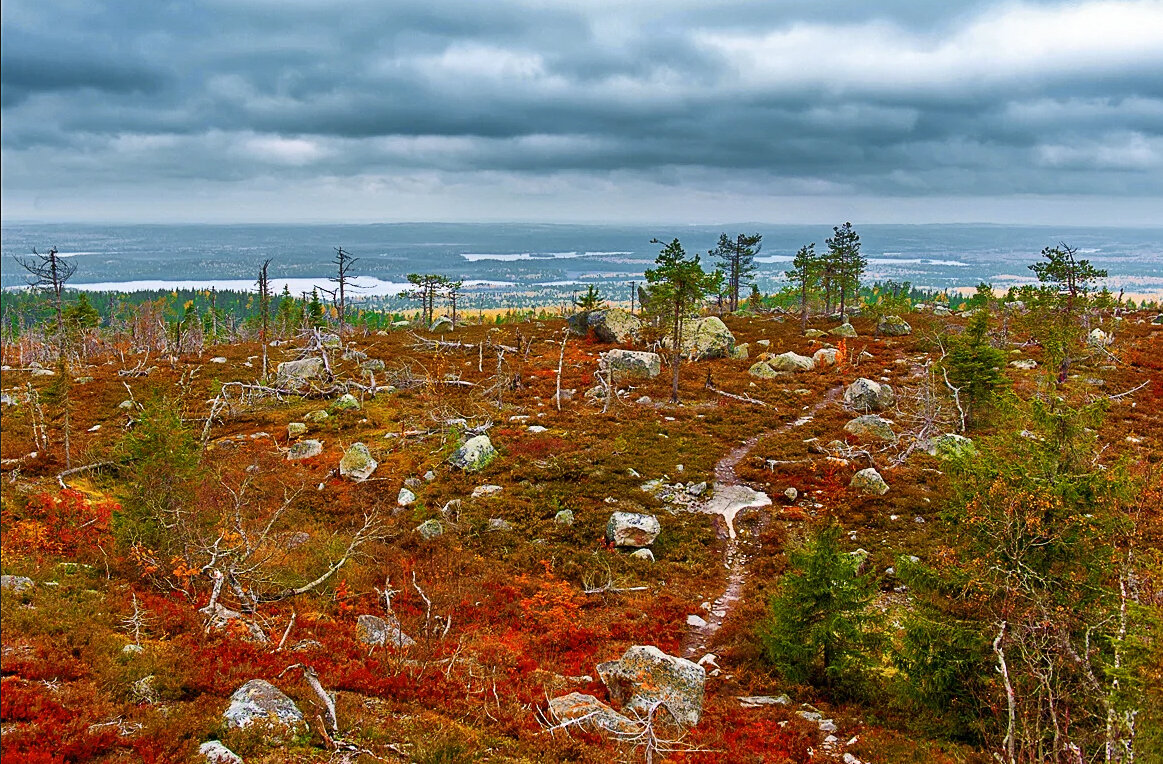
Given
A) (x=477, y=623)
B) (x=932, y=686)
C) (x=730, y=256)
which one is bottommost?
(x=477, y=623)

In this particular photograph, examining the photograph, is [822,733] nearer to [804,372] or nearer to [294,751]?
[294,751]

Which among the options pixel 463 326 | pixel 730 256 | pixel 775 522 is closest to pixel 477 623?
pixel 775 522

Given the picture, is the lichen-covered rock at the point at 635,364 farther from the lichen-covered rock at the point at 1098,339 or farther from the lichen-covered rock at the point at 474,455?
the lichen-covered rock at the point at 1098,339

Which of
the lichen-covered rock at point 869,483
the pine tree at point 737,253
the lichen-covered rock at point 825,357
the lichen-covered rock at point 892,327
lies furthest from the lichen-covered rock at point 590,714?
the pine tree at point 737,253

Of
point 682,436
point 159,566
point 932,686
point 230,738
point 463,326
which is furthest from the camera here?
point 463,326

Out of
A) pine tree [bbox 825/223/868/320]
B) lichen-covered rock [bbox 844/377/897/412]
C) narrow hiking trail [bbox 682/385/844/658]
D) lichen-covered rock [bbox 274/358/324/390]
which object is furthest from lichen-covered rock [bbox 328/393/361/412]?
pine tree [bbox 825/223/868/320]

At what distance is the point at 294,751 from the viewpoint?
8.73 metres

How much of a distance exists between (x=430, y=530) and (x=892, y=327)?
Result: 180 ft

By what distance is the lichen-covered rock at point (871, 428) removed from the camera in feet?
97.1

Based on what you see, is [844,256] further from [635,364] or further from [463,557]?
[463,557]

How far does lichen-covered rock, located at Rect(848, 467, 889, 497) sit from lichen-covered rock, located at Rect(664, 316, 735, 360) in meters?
27.2

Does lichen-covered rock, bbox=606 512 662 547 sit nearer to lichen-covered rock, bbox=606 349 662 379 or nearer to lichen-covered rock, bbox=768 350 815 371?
lichen-covered rock, bbox=606 349 662 379

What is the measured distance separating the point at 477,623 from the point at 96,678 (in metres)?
7.97

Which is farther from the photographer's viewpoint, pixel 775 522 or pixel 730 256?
pixel 730 256
